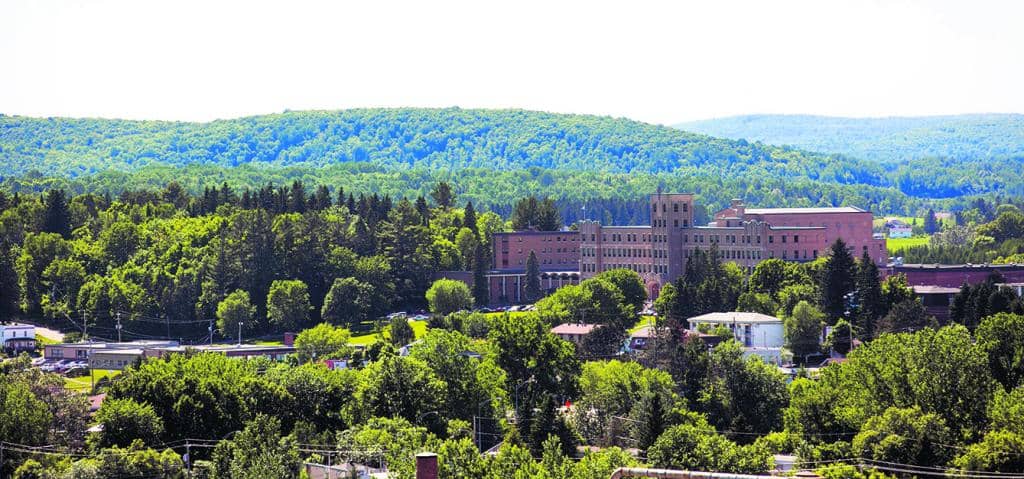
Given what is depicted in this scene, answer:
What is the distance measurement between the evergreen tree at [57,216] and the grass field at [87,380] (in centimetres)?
5043

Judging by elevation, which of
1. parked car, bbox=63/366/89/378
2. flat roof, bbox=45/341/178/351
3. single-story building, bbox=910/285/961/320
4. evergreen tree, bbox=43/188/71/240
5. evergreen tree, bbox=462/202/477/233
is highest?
evergreen tree, bbox=43/188/71/240

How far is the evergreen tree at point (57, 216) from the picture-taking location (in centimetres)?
17450

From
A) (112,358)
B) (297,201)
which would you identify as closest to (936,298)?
(112,358)

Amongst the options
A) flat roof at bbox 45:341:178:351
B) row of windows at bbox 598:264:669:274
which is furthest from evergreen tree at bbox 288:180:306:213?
Result: flat roof at bbox 45:341:178:351

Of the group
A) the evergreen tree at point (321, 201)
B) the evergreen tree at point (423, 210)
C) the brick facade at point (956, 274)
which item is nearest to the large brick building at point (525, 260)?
the evergreen tree at point (423, 210)

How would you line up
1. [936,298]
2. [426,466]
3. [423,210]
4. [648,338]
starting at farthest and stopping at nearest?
[423,210]
[936,298]
[648,338]
[426,466]

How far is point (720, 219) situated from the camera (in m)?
172

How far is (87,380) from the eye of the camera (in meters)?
121

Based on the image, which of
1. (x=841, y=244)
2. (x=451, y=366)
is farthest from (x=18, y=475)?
(x=841, y=244)

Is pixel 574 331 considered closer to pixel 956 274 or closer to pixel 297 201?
pixel 956 274

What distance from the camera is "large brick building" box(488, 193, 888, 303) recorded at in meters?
164

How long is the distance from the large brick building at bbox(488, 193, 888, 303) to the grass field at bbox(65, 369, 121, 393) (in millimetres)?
49270

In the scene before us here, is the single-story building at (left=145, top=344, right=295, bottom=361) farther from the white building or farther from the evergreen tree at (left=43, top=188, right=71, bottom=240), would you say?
the evergreen tree at (left=43, top=188, right=71, bottom=240)

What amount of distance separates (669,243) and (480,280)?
711 inches
